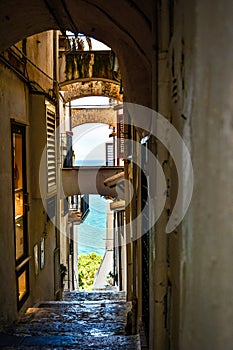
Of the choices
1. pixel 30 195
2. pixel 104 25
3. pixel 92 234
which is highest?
pixel 104 25

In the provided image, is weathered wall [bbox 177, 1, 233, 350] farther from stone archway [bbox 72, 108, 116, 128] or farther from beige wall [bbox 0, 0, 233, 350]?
stone archway [bbox 72, 108, 116, 128]

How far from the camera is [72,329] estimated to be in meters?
4.65

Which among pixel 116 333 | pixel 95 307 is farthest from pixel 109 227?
pixel 116 333

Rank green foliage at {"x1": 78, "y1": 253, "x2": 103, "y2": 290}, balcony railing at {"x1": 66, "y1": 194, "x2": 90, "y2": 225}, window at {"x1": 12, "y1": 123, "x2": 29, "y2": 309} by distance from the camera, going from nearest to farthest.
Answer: window at {"x1": 12, "y1": 123, "x2": 29, "y2": 309} → balcony railing at {"x1": 66, "y1": 194, "x2": 90, "y2": 225} → green foliage at {"x1": 78, "y1": 253, "x2": 103, "y2": 290}

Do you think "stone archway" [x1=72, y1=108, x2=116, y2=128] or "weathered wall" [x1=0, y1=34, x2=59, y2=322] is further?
"stone archway" [x1=72, y1=108, x2=116, y2=128]

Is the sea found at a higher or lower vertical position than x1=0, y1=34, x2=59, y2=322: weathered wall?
lower

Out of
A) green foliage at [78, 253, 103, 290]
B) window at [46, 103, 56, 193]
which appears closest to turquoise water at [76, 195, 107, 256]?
green foliage at [78, 253, 103, 290]

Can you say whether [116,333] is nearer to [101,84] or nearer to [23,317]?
[23,317]

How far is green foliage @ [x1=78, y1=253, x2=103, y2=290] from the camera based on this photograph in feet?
64.5

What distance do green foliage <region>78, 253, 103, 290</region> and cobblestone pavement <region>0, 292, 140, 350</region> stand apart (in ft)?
43.4

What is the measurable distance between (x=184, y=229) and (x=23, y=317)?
4.74 meters

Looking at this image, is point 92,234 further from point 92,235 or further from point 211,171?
point 211,171

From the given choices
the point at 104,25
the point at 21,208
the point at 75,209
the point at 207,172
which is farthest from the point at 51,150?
the point at 75,209

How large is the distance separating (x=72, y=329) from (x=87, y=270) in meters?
17.3
